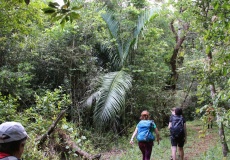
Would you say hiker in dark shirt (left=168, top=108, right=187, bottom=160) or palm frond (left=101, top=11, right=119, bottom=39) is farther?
palm frond (left=101, top=11, right=119, bottom=39)

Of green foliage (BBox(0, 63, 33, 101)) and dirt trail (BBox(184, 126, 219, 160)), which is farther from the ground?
green foliage (BBox(0, 63, 33, 101))

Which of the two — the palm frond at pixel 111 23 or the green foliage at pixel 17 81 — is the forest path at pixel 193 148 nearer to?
the green foliage at pixel 17 81

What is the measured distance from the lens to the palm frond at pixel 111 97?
934cm

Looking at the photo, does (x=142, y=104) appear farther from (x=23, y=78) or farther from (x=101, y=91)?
(x=23, y=78)

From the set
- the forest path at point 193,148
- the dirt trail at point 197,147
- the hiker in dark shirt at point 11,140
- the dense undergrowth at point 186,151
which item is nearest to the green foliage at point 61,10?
the hiker in dark shirt at point 11,140

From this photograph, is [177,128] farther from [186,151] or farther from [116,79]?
[116,79]

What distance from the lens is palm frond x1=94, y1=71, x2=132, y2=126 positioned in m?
9.34

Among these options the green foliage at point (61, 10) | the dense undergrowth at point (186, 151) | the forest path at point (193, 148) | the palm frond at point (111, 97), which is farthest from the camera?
the palm frond at point (111, 97)

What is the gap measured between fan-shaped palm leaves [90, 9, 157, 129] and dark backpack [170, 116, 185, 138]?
2.96m

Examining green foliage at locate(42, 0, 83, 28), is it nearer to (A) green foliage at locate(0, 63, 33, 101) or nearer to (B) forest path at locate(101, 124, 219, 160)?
(B) forest path at locate(101, 124, 219, 160)

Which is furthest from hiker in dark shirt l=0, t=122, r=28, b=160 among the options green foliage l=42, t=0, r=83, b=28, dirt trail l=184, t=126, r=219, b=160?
dirt trail l=184, t=126, r=219, b=160

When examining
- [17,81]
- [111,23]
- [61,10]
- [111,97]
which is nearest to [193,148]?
[111,97]

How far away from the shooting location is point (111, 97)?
9.52m

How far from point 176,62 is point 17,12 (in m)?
10.3
